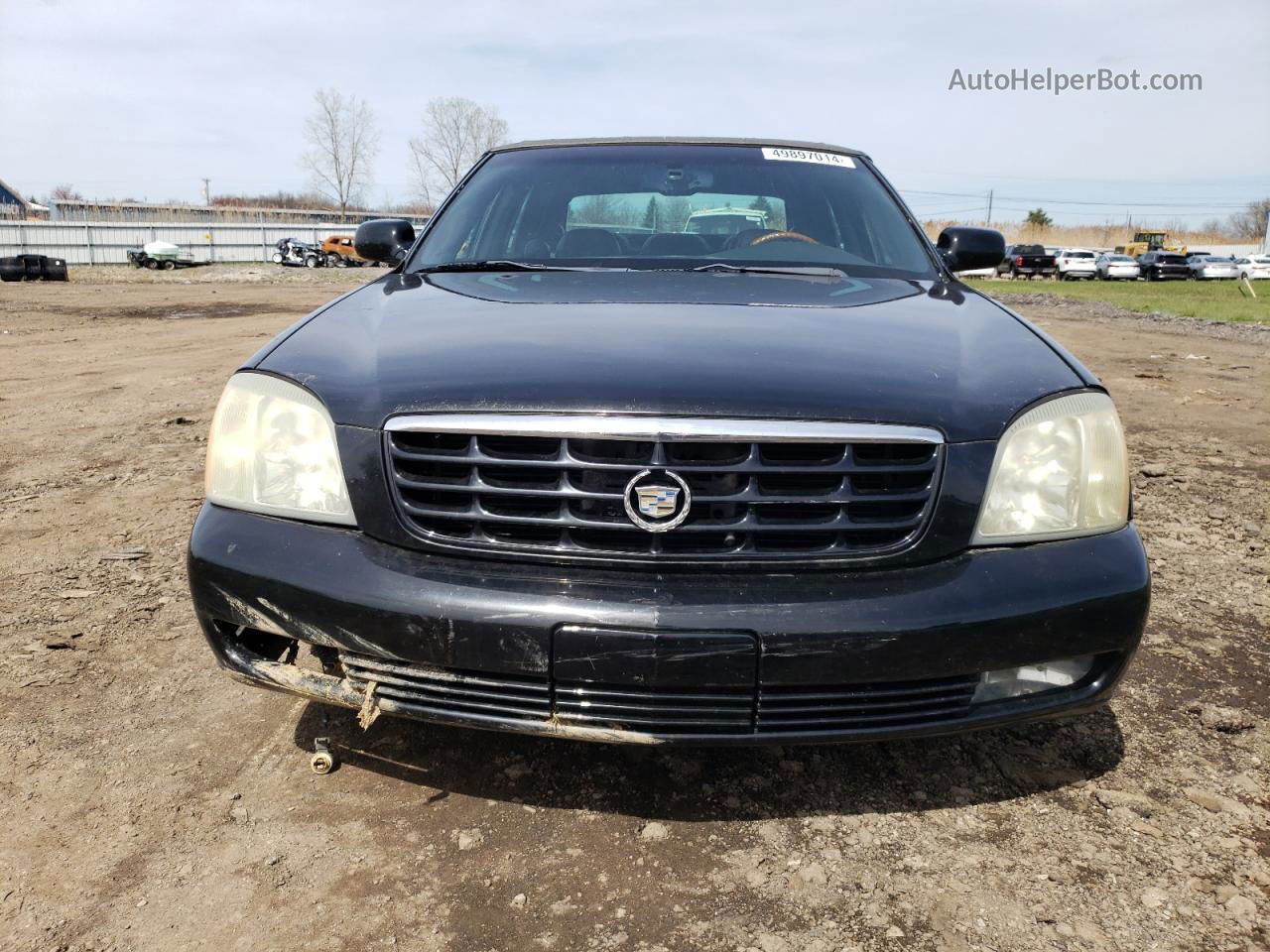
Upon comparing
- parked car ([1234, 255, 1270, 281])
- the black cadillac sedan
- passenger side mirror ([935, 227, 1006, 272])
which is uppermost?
parked car ([1234, 255, 1270, 281])

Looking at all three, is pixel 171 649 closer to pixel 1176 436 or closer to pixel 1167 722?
pixel 1167 722

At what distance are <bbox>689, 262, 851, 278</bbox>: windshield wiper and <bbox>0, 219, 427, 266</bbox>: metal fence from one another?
120 feet

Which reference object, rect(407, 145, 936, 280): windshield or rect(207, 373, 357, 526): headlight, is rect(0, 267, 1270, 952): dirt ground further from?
rect(407, 145, 936, 280): windshield

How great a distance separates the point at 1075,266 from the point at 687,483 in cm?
4453

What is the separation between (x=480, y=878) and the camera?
5.96ft

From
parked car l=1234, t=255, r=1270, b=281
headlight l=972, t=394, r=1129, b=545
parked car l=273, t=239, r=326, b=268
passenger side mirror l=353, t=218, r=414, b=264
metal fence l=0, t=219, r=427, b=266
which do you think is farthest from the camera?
parked car l=1234, t=255, r=1270, b=281

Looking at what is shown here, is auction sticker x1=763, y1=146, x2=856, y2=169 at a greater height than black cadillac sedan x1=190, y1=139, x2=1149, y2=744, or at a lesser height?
greater

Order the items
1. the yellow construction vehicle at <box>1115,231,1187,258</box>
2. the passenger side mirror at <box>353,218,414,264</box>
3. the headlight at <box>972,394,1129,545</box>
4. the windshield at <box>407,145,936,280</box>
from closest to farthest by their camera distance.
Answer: the headlight at <box>972,394,1129,545</box>, the windshield at <box>407,145,936,280</box>, the passenger side mirror at <box>353,218,414,264</box>, the yellow construction vehicle at <box>1115,231,1187,258</box>

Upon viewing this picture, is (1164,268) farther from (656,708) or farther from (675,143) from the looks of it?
(656,708)

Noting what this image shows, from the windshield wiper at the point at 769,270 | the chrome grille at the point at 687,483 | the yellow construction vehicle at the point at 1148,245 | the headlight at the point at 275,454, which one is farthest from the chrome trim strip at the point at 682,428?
the yellow construction vehicle at the point at 1148,245

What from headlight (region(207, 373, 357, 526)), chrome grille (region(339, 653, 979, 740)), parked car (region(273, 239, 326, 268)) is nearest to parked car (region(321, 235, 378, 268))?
parked car (region(273, 239, 326, 268))

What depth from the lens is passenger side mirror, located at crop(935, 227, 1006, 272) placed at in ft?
11.0

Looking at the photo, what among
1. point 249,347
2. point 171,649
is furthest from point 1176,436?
point 249,347

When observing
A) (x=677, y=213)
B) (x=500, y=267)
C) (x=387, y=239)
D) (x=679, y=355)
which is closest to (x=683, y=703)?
(x=679, y=355)
